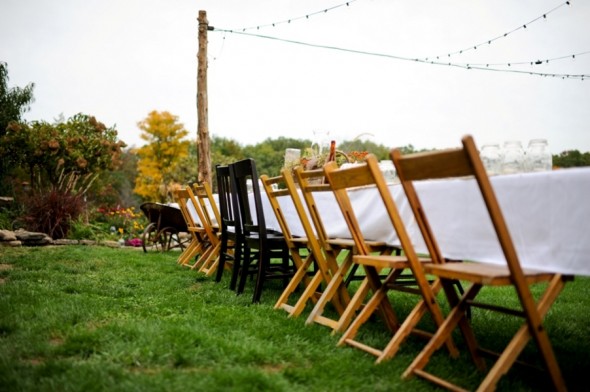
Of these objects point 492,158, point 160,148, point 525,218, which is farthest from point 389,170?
point 160,148

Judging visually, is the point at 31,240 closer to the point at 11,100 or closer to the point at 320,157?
the point at 320,157

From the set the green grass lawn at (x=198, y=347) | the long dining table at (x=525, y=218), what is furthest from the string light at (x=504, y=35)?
the long dining table at (x=525, y=218)

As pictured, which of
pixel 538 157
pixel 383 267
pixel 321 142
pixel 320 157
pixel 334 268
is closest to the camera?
pixel 538 157

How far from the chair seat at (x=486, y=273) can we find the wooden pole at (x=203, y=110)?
8732mm

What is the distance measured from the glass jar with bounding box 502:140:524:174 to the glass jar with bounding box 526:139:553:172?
0.10 feet

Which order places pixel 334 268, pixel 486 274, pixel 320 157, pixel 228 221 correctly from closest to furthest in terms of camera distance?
1. pixel 486 274
2. pixel 334 268
3. pixel 320 157
4. pixel 228 221

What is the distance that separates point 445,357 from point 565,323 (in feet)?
4.68

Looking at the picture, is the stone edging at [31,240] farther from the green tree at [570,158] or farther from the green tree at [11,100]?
the green tree at [11,100]

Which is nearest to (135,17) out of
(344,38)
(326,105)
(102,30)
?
(102,30)

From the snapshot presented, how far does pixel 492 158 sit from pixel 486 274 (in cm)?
66

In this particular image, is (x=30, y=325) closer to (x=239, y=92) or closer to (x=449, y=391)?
(x=449, y=391)

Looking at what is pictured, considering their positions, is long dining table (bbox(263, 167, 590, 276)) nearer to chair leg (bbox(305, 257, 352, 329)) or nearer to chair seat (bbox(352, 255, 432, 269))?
chair seat (bbox(352, 255, 432, 269))

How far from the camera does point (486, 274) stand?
81.1 inches

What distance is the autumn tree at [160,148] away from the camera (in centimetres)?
3428
